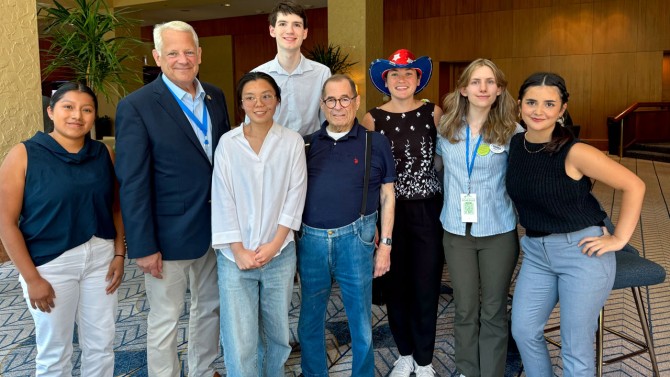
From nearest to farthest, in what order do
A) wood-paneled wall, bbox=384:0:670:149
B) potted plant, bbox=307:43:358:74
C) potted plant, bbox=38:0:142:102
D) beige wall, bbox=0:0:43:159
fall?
1. potted plant, bbox=38:0:142:102
2. beige wall, bbox=0:0:43:159
3. potted plant, bbox=307:43:358:74
4. wood-paneled wall, bbox=384:0:670:149

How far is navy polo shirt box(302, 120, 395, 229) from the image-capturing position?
2.16 m

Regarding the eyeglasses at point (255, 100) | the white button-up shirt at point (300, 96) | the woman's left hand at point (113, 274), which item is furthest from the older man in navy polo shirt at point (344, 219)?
the woman's left hand at point (113, 274)

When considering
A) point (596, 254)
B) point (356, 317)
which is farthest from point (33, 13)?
point (596, 254)

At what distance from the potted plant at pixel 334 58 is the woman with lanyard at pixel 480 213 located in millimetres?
7040

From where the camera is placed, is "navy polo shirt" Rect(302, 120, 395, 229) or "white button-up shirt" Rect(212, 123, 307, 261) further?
"navy polo shirt" Rect(302, 120, 395, 229)

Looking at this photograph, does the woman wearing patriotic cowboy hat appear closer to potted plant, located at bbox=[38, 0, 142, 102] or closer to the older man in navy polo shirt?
the older man in navy polo shirt

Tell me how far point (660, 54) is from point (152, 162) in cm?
1431

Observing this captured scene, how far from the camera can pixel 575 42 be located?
1344 centimetres

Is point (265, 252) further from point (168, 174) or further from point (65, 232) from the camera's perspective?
point (65, 232)

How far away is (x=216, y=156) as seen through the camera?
2049 mm

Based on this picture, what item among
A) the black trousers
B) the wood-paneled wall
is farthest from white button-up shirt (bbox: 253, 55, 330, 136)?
the wood-paneled wall

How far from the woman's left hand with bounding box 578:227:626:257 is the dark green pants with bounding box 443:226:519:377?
0.37 meters

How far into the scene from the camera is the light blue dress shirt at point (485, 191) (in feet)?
7.36

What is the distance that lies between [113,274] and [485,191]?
1638 millimetres
